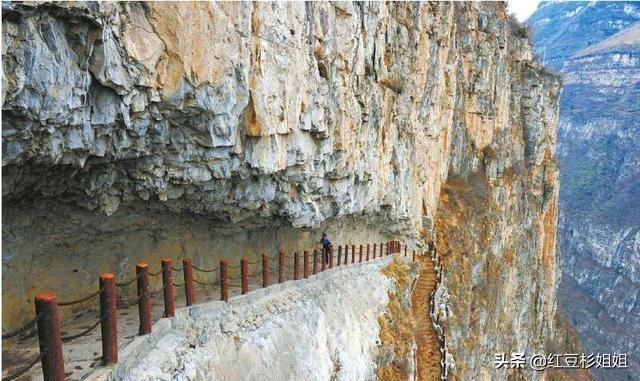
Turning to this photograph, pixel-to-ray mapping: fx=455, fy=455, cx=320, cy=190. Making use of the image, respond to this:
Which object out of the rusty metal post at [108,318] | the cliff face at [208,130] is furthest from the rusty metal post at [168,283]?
the cliff face at [208,130]

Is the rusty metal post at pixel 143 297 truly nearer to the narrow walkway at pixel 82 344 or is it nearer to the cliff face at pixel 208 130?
the narrow walkway at pixel 82 344

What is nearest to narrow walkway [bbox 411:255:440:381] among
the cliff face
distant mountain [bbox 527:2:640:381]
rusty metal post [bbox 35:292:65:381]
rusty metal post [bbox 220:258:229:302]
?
the cliff face

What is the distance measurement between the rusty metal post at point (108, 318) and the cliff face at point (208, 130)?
6.64ft

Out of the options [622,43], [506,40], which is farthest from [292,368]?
[622,43]

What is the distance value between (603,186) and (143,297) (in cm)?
13630

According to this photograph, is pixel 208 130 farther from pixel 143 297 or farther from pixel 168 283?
pixel 143 297

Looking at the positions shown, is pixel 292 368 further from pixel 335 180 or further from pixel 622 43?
pixel 622 43

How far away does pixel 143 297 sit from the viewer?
23.1 ft

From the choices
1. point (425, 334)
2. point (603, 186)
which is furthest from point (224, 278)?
point (603, 186)

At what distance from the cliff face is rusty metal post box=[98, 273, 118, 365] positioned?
2.02 meters

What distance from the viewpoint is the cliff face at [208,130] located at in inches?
240

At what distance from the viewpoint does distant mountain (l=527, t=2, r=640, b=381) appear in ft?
291

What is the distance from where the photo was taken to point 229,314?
970 cm

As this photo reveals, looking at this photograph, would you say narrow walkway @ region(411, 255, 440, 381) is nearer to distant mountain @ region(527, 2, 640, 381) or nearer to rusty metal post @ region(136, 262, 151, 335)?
rusty metal post @ region(136, 262, 151, 335)
